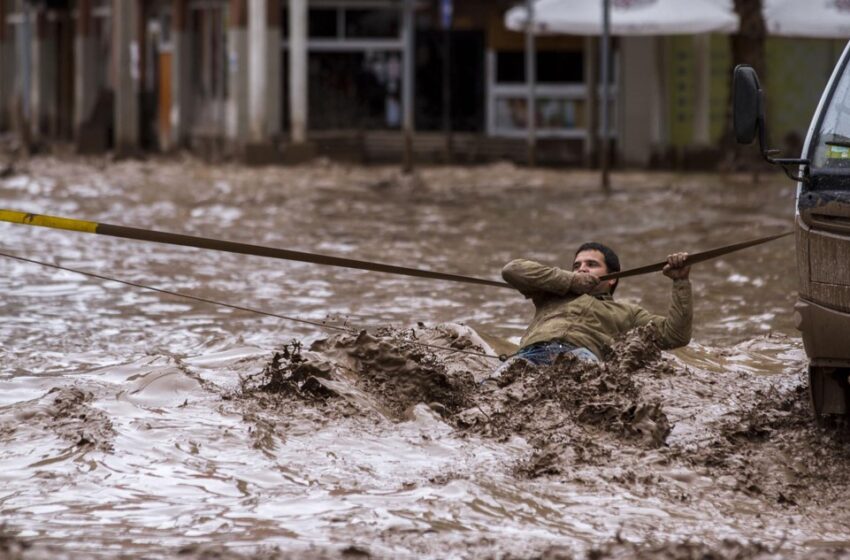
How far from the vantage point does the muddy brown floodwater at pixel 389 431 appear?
5.41m

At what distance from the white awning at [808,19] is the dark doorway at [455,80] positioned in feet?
29.9

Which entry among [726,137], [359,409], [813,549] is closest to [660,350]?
[359,409]

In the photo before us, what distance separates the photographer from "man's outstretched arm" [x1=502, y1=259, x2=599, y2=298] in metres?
8.13

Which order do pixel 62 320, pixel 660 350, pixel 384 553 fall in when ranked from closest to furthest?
1. pixel 384 553
2. pixel 660 350
3. pixel 62 320

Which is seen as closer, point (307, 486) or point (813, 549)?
point (813, 549)

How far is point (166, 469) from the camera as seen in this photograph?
6.25 m

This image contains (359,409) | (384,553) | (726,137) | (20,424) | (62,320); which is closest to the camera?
(384,553)

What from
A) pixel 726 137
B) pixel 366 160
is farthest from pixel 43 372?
pixel 366 160

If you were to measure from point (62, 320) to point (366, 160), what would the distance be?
18.9 meters

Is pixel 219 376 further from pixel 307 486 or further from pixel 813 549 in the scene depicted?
pixel 813 549

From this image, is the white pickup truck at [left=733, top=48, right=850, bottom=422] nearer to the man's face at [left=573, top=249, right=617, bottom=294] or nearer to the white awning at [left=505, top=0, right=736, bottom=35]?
the man's face at [left=573, top=249, right=617, bottom=294]

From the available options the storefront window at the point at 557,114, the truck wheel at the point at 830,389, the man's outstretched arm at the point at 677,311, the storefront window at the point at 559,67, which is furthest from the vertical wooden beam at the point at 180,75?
the truck wheel at the point at 830,389

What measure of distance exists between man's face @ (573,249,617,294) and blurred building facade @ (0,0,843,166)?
16.5 metres

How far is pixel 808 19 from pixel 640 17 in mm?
2300
